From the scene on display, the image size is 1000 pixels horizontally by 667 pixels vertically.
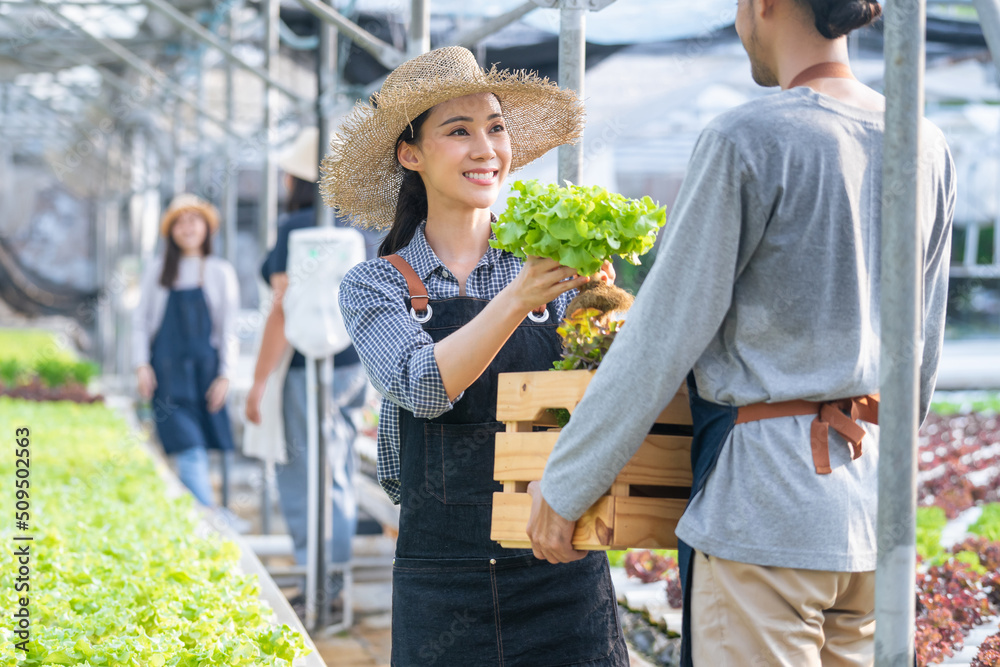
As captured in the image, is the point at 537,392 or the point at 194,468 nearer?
the point at 537,392

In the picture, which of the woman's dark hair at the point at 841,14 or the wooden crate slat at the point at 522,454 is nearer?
the woman's dark hair at the point at 841,14

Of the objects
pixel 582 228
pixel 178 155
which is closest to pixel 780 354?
pixel 582 228

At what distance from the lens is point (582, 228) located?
1.65 m

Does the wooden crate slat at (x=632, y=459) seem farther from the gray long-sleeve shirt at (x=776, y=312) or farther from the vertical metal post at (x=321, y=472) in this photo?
the vertical metal post at (x=321, y=472)

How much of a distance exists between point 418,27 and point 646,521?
2.05m

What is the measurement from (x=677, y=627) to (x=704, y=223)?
2050 mm

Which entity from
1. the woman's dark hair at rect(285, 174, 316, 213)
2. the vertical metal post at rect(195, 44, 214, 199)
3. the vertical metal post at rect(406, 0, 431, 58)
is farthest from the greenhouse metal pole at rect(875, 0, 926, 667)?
the vertical metal post at rect(195, 44, 214, 199)

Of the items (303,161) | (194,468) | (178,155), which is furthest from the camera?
(178,155)

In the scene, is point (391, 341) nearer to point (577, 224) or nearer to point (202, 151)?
point (577, 224)

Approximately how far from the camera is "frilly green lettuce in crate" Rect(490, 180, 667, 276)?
167cm

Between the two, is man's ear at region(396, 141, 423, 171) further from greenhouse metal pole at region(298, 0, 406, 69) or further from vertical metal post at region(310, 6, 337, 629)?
vertical metal post at region(310, 6, 337, 629)

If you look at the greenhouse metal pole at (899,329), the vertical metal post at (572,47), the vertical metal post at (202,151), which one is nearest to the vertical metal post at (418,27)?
the vertical metal post at (572,47)

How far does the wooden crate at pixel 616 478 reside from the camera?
1555 millimetres

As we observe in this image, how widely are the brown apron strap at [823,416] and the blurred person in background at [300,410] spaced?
11.4ft
